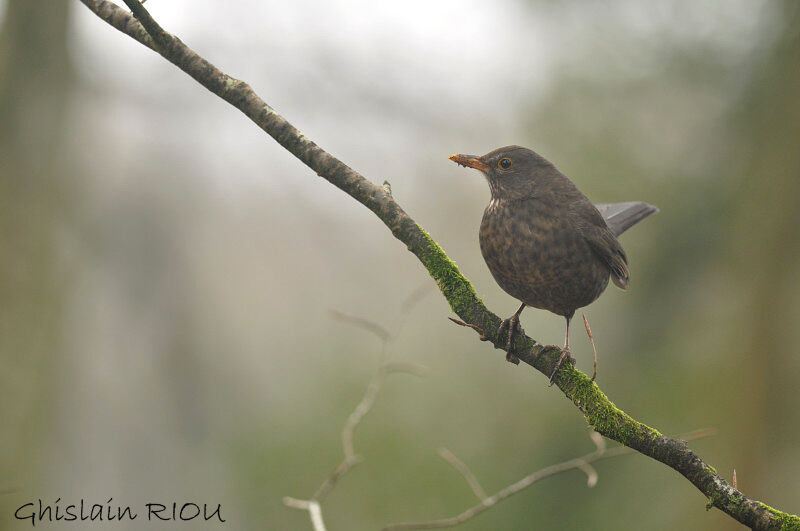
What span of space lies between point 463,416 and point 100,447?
12.5 feet

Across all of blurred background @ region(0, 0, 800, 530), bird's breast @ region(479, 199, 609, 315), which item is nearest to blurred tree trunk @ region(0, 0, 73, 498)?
blurred background @ region(0, 0, 800, 530)

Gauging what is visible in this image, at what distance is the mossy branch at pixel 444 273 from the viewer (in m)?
1.86

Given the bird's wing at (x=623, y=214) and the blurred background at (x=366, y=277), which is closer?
the bird's wing at (x=623, y=214)

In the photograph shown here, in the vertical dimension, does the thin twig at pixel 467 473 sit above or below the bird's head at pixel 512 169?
below

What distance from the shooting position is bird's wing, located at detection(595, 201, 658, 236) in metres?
3.61

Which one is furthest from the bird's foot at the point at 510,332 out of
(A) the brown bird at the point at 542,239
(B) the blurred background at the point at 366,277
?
(B) the blurred background at the point at 366,277

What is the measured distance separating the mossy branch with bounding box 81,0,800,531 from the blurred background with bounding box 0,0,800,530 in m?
4.03

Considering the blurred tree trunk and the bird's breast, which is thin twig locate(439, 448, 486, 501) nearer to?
the bird's breast

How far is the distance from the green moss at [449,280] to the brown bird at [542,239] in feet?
1.43

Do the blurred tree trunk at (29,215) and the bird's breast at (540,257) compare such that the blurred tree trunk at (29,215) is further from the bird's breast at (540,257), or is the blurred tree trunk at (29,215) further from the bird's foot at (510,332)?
the bird's foot at (510,332)

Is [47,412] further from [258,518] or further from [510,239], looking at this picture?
[510,239]

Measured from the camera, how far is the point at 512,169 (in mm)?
3215

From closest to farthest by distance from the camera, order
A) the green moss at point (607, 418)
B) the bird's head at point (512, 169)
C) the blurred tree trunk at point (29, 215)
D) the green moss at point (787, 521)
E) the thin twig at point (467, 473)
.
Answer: the green moss at point (787, 521) < the green moss at point (607, 418) < the thin twig at point (467, 473) < the bird's head at point (512, 169) < the blurred tree trunk at point (29, 215)

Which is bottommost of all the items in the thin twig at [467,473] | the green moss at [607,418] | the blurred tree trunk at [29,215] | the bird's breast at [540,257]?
the green moss at [607,418]
